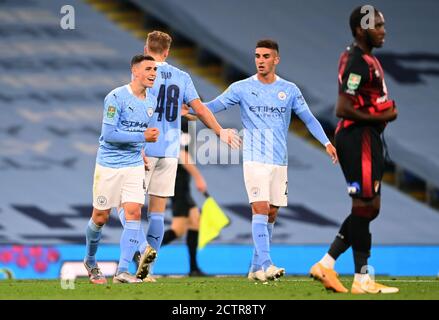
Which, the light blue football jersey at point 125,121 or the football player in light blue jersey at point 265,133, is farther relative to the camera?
the football player in light blue jersey at point 265,133

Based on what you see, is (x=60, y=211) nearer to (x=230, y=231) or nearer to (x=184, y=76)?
(x=230, y=231)

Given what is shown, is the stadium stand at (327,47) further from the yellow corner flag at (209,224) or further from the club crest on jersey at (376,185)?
the club crest on jersey at (376,185)

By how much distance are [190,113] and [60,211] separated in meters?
7.45

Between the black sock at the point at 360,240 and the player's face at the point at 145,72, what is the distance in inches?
93.9

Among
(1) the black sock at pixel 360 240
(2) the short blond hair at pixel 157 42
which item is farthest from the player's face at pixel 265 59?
(1) the black sock at pixel 360 240

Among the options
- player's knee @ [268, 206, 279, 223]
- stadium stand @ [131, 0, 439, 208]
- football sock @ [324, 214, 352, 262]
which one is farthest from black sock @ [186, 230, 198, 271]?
stadium stand @ [131, 0, 439, 208]

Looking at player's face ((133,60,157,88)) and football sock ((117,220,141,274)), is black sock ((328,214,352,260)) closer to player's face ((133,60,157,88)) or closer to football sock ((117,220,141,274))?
football sock ((117,220,141,274))

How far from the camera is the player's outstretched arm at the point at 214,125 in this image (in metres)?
9.46

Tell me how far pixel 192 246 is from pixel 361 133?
6080mm

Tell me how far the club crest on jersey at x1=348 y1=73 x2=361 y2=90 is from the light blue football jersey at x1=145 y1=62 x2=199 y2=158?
265 cm

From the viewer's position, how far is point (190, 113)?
33.8 feet

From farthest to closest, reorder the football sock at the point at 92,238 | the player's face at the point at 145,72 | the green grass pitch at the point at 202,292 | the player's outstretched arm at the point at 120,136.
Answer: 1. the football sock at the point at 92,238
2. the player's face at the point at 145,72
3. the player's outstretched arm at the point at 120,136
4. the green grass pitch at the point at 202,292

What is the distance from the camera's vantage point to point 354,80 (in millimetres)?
7707
